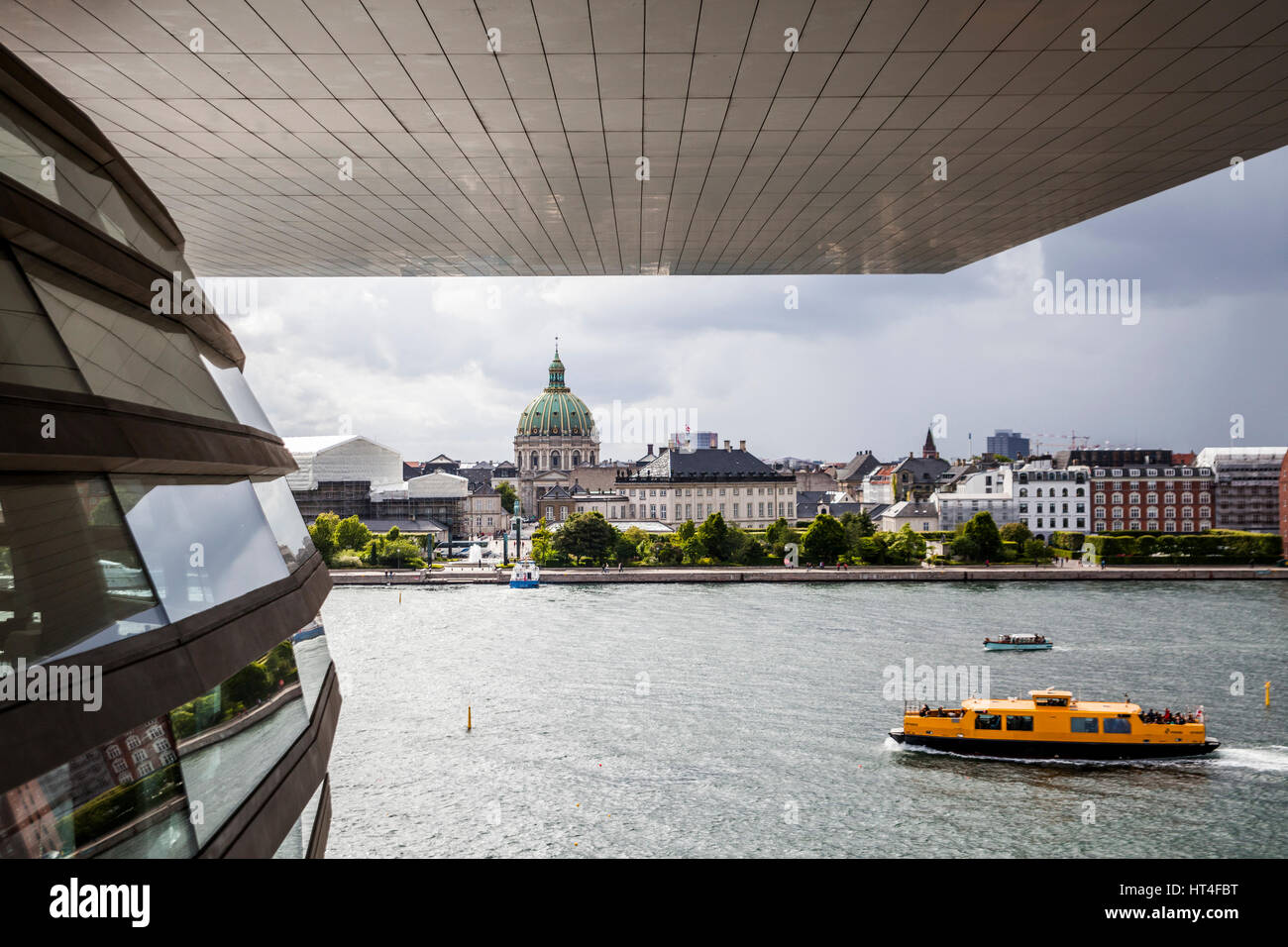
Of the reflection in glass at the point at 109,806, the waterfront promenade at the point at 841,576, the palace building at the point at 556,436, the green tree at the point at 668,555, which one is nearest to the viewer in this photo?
the reflection in glass at the point at 109,806

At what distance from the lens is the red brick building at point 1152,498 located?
67.6 meters

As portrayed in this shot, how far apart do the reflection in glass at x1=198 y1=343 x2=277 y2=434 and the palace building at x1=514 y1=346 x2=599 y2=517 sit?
128933 millimetres

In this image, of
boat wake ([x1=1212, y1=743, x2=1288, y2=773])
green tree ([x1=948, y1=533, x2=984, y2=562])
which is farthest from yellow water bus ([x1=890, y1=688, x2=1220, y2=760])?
green tree ([x1=948, y1=533, x2=984, y2=562])

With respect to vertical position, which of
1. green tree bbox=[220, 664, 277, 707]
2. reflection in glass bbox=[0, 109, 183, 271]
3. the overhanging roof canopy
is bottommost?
green tree bbox=[220, 664, 277, 707]

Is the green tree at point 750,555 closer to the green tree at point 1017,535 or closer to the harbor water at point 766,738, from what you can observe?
the harbor water at point 766,738

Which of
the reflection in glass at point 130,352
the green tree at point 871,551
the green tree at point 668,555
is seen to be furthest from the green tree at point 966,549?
the reflection in glass at point 130,352

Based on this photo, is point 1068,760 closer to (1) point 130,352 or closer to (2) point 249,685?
(2) point 249,685

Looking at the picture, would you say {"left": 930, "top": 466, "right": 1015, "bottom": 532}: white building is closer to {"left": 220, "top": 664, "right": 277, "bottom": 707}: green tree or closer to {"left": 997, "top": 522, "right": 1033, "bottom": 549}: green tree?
{"left": 997, "top": 522, "right": 1033, "bottom": 549}: green tree

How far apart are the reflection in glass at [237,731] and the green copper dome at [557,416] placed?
444 ft

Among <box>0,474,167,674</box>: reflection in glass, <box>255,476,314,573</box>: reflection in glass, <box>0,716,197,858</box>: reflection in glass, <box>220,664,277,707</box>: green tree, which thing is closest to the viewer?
<box>0,716,197,858</box>: reflection in glass

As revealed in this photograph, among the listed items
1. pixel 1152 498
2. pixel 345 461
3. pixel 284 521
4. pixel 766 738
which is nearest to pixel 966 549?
pixel 1152 498

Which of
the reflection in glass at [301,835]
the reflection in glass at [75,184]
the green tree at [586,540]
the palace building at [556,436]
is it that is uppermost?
the palace building at [556,436]

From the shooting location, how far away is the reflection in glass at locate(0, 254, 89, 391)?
2246mm
